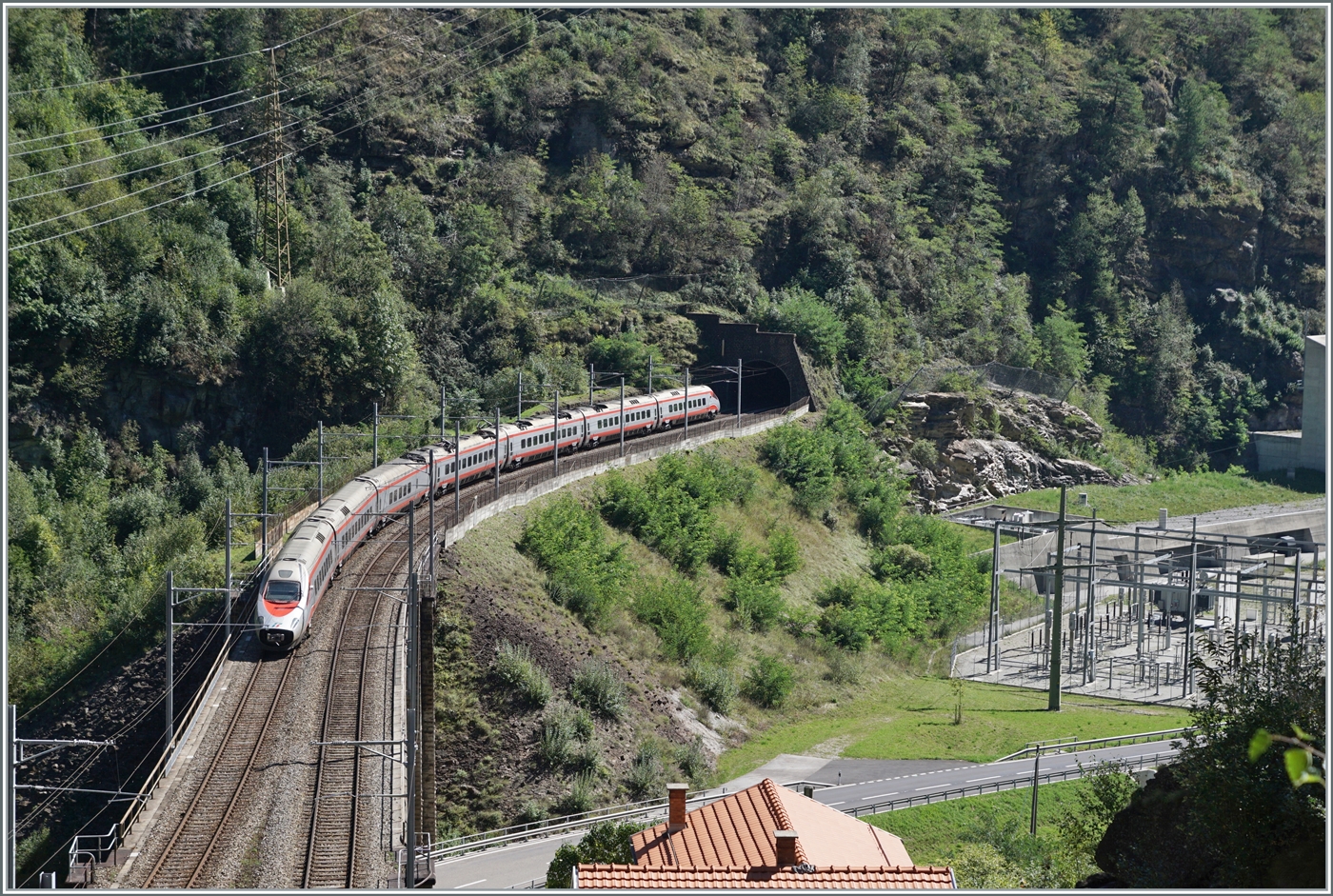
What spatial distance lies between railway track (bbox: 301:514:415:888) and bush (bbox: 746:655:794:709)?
14.1 metres

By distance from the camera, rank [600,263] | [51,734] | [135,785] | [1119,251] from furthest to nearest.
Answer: [1119,251], [600,263], [51,734], [135,785]

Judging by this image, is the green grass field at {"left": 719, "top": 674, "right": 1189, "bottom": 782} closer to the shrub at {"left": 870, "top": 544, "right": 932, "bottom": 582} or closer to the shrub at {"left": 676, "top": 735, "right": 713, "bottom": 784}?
the shrub at {"left": 676, "top": 735, "right": 713, "bottom": 784}

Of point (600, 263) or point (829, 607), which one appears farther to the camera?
point (600, 263)

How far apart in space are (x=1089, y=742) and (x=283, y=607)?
82.6 ft

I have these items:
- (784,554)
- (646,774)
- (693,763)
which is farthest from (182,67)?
A: (646,774)

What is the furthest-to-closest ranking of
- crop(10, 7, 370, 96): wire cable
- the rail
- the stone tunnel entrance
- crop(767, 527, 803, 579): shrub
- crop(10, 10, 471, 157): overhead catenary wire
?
the stone tunnel entrance, crop(10, 7, 370, 96): wire cable, crop(10, 10, 471, 157): overhead catenary wire, crop(767, 527, 803, 579): shrub, the rail

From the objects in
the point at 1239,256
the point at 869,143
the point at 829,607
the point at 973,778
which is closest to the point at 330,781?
the point at 973,778

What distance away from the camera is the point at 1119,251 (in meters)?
103

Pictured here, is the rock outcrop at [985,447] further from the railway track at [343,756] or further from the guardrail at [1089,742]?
the railway track at [343,756]

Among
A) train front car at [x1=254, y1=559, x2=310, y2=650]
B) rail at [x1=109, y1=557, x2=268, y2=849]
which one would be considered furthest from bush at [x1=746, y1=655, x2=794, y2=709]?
train front car at [x1=254, y1=559, x2=310, y2=650]

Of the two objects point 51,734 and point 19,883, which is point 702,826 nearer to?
point 19,883

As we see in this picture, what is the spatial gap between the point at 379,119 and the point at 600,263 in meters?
16.7

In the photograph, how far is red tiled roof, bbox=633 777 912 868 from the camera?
23344 millimetres

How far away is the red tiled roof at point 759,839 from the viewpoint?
76.6 ft
